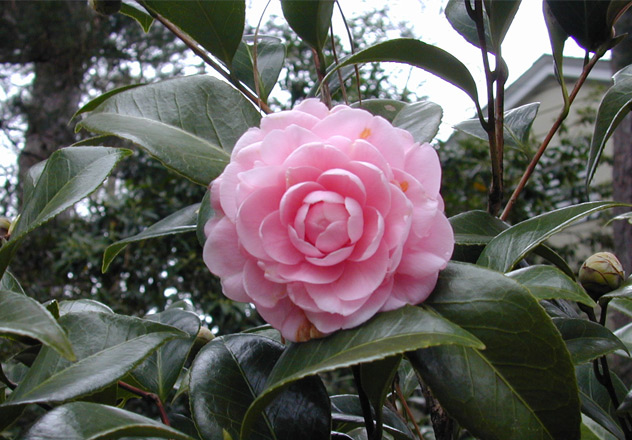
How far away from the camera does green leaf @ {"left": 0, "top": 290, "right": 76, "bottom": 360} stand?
1.21 ft

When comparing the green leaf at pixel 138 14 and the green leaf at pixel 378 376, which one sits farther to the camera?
the green leaf at pixel 138 14

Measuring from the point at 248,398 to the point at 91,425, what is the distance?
173 mm

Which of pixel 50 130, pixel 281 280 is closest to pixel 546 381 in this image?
pixel 281 280

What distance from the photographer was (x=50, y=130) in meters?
6.03

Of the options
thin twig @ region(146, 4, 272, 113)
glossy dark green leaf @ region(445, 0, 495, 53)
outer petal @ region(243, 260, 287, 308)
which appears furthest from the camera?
glossy dark green leaf @ region(445, 0, 495, 53)

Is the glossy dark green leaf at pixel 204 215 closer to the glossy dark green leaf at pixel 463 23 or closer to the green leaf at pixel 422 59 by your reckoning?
the green leaf at pixel 422 59

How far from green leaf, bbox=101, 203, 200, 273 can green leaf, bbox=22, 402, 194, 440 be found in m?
0.33

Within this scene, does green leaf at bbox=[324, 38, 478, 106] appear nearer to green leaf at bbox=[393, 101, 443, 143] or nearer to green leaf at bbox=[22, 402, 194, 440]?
green leaf at bbox=[393, 101, 443, 143]

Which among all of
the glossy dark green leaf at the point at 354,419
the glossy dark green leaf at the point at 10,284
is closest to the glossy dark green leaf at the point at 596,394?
the glossy dark green leaf at the point at 354,419

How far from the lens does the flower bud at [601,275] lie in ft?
2.37

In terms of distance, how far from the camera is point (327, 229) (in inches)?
17.9

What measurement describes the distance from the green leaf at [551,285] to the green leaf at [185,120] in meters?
0.29

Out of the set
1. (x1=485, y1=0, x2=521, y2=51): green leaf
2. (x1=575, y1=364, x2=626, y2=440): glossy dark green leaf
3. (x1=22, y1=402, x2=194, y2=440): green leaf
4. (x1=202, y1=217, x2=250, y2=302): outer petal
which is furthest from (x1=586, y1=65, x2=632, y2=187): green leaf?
(x1=22, y1=402, x2=194, y2=440): green leaf

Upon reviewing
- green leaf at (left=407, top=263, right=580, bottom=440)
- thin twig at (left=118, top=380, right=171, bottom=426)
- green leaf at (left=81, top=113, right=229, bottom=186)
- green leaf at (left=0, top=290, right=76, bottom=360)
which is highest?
green leaf at (left=81, top=113, right=229, bottom=186)
